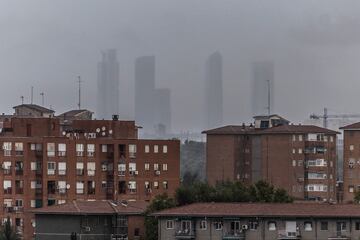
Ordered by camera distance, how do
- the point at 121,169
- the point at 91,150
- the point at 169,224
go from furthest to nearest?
1. the point at 121,169
2. the point at 91,150
3. the point at 169,224

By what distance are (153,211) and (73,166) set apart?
14926 millimetres

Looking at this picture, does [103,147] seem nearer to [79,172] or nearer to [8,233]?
[79,172]

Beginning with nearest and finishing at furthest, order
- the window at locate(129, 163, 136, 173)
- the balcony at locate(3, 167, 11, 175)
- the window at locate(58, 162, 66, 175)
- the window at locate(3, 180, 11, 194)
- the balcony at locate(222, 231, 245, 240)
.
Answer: the balcony at locate(222, 231, 245, 240), the window at locate(3, 180, 11, 194), the balcony at locate(3, 167, 11, 175), the window at locate(58, 162, 66, 175), the window at locate(129, 163, 136, 173)

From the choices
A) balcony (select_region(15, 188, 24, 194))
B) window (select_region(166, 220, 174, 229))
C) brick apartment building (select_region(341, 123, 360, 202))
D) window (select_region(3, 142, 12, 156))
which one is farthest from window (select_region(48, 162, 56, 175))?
brick apartment building (select_region(341, 123, 360, 202))

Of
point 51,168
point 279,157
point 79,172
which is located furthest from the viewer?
point 279,157

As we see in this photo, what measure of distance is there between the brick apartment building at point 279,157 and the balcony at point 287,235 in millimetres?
31996

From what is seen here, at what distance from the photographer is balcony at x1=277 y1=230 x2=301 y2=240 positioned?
127 feet

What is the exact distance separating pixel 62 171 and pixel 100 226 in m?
14.3

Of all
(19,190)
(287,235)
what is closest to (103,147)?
(19,190)

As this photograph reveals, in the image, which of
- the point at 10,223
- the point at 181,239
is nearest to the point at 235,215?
the point at 181,239

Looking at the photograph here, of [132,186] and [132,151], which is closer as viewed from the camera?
[132,186]

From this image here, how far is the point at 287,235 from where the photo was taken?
127 feet

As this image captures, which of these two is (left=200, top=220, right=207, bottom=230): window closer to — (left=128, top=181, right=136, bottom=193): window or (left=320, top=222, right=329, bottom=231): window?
(left=320, top=222, right=329, bottom=231): window

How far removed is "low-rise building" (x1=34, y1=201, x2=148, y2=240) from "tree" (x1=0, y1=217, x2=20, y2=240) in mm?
5184
